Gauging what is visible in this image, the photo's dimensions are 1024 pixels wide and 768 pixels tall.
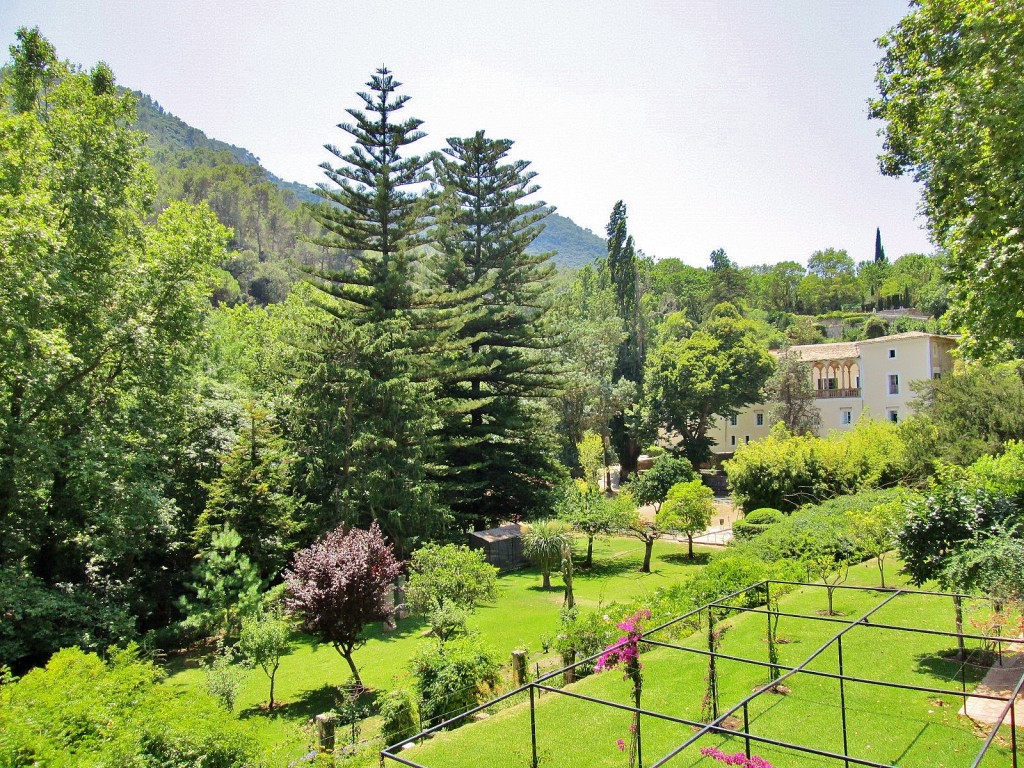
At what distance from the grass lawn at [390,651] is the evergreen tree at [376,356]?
3.91m

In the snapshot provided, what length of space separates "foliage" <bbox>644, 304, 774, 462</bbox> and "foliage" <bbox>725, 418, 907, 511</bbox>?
1349 cm

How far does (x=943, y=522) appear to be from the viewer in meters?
10.2

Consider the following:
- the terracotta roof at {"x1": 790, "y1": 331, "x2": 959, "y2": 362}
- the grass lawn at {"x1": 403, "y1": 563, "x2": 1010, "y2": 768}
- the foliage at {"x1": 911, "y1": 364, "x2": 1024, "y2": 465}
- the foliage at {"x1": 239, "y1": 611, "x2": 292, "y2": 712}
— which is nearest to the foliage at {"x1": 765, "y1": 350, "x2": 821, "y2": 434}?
the terracotta roof at {"x1": 790, "y1": 331, "x2": 959, "y2": 362}

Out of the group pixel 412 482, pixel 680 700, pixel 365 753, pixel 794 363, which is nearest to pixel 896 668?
pixel 680 700

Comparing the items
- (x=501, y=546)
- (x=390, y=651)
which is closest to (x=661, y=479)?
(x=501, y=546)

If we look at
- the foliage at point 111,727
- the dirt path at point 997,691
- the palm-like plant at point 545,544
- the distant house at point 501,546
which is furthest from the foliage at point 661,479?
the foliage at point 111,727

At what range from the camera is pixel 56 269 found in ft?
44.9

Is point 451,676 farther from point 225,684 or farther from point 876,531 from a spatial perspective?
point 876,531

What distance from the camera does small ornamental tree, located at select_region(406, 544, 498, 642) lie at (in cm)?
1190

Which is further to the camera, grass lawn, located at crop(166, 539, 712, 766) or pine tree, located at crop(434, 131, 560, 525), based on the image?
pine tree, located at crop(434, 131, 560, 525)

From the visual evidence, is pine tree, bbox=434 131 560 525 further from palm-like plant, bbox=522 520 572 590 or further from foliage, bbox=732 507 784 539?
foliage, bbox=732 507 784 539

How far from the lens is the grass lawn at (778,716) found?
7742mm

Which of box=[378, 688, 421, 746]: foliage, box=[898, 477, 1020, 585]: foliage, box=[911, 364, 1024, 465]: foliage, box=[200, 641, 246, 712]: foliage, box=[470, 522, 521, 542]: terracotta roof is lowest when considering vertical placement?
box=[470, 522, 521, 542]: terracotta roof

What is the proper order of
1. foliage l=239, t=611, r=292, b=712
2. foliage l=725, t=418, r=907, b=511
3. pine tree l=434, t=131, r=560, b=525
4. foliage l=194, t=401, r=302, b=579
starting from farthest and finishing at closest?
pine tree l=434, t=131, r=560, b=525 → foliage l=725, t=418, r=907, b=511 → foliage l=194, t=401, r=302, b=579 → foliage l=239, t=611, r=292, b=712
